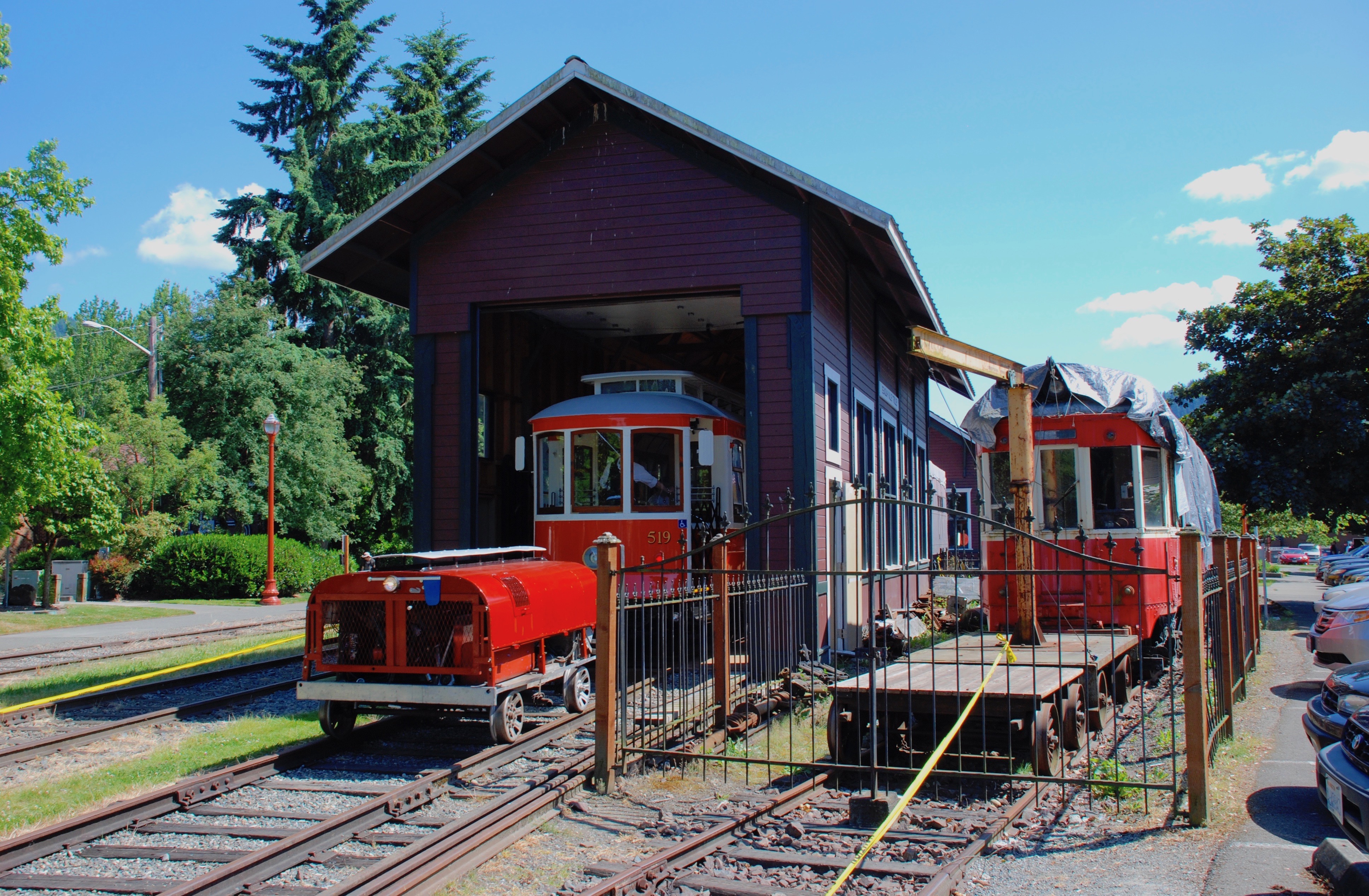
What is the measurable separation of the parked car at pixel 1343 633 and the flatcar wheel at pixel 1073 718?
4.88m

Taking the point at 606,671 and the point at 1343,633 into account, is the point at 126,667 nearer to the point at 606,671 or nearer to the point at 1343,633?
the point at 606,671

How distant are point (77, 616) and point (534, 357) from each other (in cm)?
1259

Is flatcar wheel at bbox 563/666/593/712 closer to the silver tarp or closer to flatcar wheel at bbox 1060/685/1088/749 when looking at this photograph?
flatcar wheel at bbox 1060/685/1088/749

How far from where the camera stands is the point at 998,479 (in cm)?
1255

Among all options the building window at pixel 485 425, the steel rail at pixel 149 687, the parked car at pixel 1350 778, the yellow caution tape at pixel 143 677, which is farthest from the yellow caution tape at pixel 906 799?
the building window at pixel 485 425

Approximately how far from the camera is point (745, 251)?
43.5 feet

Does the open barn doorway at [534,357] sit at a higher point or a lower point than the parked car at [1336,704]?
higher

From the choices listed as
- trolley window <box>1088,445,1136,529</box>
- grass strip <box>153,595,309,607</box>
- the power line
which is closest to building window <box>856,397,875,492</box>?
trolley window <box>1088,445,1136,529</box>

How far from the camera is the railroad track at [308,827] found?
530 centimetres

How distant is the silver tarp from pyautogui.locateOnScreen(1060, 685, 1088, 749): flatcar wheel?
189 inches

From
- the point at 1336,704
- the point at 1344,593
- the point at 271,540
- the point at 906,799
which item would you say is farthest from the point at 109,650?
the point at 1344,593

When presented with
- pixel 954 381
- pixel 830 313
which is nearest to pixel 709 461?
pixel 830 313

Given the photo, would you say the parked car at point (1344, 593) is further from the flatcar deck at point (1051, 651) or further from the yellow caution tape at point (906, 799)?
the yellow caution tape at point (906, 799)

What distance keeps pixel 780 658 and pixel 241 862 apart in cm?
774
